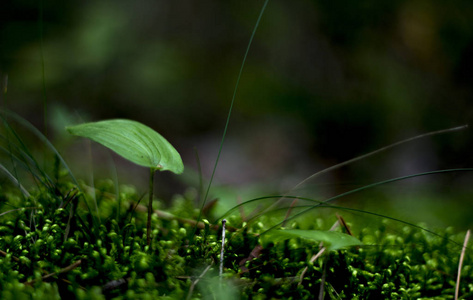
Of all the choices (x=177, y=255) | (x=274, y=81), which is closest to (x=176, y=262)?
(x=177, y=255)

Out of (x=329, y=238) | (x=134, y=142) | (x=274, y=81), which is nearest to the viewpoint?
(x=329, y=238)

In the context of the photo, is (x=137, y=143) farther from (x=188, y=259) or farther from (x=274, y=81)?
(x=274, y=81)

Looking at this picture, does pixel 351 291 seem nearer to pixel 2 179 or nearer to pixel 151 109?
pixel 2 179

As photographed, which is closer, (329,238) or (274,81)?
(329,238)

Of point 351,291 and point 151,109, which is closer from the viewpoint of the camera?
point 351,291

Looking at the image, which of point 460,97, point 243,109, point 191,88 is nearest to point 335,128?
point 243,109

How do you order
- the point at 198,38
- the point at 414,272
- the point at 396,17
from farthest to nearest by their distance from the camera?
the point at 198,38 → the point at 396,17 → the point at 414,272

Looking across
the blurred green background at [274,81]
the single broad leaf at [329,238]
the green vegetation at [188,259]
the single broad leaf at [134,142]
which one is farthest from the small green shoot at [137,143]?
the blurred green background at [274,81]

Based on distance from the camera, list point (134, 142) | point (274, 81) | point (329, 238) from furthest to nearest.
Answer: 1. point (274, 81)
2. point (134, 142)
3. point (329, 238)
